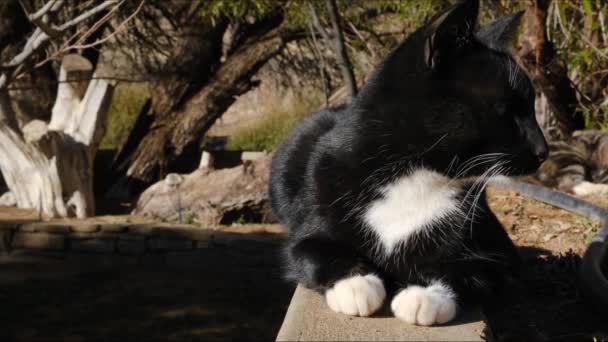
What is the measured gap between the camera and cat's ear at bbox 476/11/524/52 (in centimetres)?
174

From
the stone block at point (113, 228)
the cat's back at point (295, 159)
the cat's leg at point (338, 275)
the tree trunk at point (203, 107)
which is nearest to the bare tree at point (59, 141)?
the stone block at point (113, 228)

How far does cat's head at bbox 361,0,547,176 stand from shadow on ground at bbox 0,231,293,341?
1.68 meters

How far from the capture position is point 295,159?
2.26 meters

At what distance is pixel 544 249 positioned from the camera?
3.30 m

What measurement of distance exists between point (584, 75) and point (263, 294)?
3072mm

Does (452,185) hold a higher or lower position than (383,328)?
higher

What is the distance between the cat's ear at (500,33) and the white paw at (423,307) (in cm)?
68

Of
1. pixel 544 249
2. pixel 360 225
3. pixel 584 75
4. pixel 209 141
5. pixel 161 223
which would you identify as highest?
pixel 360 225

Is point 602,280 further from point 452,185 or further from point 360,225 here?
point 360,225

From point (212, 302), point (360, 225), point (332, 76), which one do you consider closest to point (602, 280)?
point (360, 225)

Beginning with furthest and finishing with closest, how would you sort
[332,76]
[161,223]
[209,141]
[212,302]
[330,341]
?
[209,141], [332,76], [161,223], [212,302], [330,341]

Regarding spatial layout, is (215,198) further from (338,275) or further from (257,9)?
(338,275)

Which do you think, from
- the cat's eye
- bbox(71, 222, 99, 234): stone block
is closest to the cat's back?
the cat's eye

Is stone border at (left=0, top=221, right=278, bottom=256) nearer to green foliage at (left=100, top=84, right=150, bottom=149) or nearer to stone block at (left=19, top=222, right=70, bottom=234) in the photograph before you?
stone block at (left=19, top=222, right=70, bottom=234)
